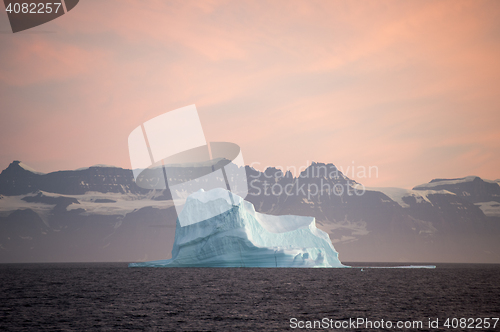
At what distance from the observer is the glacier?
5691cm

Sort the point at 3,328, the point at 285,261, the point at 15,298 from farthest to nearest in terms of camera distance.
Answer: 1. the point at 285,261
2. the point at 15,298
3. the point at 3,328

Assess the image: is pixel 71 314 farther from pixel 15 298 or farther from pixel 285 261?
pixel 285 261

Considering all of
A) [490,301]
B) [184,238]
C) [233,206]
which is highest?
[233,206]

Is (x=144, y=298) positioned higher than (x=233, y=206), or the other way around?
(x=233, y=206)

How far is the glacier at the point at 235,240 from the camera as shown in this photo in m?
56.9

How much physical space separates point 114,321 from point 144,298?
11.8m

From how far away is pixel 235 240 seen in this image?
187ft

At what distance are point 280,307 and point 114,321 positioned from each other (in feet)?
36.0

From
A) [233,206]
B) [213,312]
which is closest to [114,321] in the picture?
[213,312]

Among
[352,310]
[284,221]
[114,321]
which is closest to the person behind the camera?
[114,321]

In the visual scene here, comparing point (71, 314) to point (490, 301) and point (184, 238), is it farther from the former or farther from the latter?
point (184, 238)

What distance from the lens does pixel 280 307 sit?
92.6 feet

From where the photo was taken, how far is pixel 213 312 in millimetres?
25750

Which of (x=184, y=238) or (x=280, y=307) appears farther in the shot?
(x=184, y=238)
